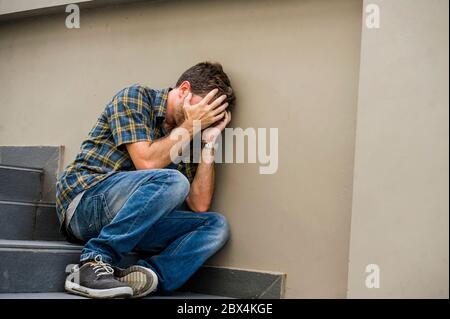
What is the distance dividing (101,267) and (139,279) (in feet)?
0.59

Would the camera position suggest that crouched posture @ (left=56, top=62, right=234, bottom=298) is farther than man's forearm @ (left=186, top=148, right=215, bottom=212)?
No

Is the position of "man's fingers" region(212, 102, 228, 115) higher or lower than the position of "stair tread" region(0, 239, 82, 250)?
higher

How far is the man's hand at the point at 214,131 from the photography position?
9.90ft

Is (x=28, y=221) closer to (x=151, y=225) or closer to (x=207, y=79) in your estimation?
(x=151, y=225)

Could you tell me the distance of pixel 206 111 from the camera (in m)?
Answer: 2.97

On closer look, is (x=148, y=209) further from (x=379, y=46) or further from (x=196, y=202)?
(x=379, y=46)

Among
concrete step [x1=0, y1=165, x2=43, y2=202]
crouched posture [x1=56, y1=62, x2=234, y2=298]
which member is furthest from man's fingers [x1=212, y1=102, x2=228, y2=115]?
concrete step [x1=0, y1=165, x2=43, y2=202]

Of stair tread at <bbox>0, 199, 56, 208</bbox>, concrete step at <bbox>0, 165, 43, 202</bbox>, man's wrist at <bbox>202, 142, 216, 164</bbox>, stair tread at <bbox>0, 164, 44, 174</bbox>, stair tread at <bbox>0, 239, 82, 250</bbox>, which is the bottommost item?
stair tread at <bbox>0, 239, 82, 250</bbox>

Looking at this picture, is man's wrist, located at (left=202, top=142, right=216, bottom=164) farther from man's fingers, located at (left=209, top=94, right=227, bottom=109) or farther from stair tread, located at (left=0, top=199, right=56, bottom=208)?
stair tread, located at (left=0, top=199, right=56, bottom=208)

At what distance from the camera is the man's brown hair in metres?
3.00

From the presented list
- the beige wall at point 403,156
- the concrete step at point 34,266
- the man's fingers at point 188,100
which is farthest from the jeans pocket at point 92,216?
the beige wall at point 403,156

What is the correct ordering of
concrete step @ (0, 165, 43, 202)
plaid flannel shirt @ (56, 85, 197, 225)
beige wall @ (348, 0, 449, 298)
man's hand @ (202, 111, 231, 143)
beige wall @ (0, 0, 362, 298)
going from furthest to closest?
concrete step @ (0, 165, 43, 202) → man's hand @ (202, 111, 231, 143) → plaid flannel shirt @ (56, 85, 197, 225) → beige wall @ (0, 0, 362, 298) → beige wall @ (348, 0, 449, 298)

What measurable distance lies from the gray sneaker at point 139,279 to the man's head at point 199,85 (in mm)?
715

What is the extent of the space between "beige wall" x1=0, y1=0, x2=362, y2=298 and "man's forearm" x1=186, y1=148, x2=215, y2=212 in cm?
8
